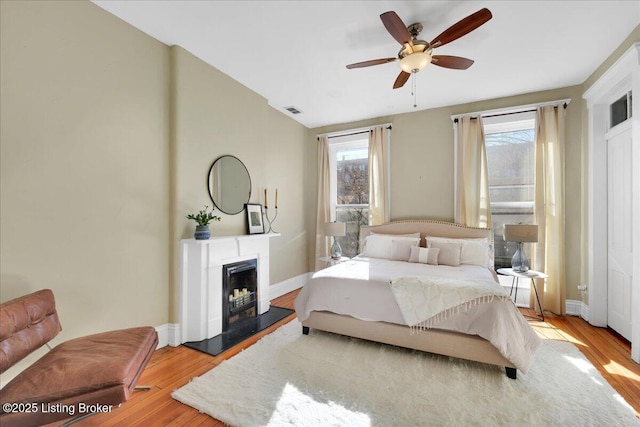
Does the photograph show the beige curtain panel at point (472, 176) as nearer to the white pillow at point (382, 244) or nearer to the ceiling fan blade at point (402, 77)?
the white pillow at point (382, 244)

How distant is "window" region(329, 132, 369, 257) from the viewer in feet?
16.8

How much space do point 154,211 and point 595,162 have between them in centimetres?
506

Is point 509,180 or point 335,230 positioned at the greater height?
point 509,180

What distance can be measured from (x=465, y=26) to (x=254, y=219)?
3.08 m

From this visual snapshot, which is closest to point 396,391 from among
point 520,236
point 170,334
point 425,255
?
point 425,255

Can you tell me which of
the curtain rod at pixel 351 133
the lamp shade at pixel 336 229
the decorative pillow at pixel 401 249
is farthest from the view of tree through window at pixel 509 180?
the lamp shade at pixel 336 229

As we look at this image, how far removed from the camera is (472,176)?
415cm

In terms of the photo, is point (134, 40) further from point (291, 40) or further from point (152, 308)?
point (152, 308)

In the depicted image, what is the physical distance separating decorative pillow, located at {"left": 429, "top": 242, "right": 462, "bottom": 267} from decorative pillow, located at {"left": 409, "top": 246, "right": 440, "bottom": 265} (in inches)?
3.5

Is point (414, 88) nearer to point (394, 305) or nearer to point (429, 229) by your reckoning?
point (429, 229)

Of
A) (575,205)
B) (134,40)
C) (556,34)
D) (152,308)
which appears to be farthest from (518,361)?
(134,40)

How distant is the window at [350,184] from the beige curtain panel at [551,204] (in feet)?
8.34

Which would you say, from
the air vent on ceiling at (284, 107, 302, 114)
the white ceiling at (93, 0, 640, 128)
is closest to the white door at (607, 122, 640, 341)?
the white ceiling at (93, 0, 640, 128)

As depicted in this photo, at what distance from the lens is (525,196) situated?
4.02 m
